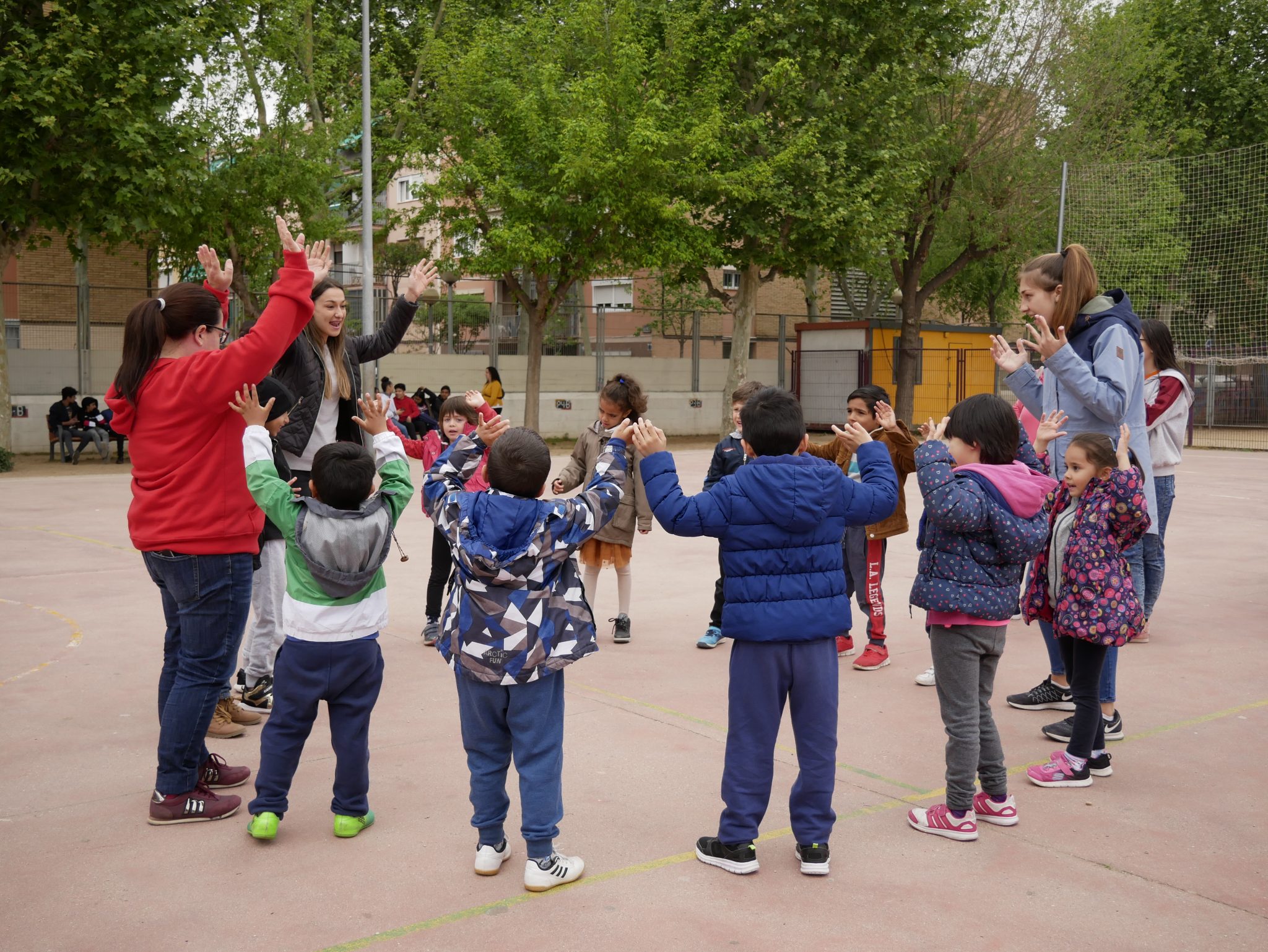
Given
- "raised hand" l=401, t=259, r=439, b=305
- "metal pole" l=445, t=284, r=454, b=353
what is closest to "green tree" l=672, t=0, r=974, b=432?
"metal pole" l=445, t=284, r=454, b=353

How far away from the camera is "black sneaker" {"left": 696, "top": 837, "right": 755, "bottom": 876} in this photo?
3641 millimetres

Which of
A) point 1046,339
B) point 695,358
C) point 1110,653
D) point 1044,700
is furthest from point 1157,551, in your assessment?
point 695,358

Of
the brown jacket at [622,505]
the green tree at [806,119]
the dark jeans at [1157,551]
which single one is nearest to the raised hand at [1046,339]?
the dark jeans at [1157,551]

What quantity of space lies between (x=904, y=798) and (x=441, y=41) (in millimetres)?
24588

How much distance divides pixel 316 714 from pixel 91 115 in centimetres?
1640

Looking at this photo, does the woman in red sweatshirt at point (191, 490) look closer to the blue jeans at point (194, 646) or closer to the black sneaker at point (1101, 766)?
the blue jeans at point (194, 646)

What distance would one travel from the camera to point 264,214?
23109 mm

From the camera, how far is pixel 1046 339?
15.0 ft

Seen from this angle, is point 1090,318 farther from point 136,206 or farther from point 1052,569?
point 136,206

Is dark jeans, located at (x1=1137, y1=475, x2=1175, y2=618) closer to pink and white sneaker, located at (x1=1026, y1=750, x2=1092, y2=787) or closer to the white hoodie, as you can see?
the white hoodie

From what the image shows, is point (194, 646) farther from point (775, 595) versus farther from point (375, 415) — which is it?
point (775, 595)

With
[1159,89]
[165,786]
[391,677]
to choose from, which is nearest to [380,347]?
[391,677]

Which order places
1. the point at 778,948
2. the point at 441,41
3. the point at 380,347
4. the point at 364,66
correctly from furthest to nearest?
the point at 441,41 → the point at 364,66 → the point at 380,347 → the point at 778,948

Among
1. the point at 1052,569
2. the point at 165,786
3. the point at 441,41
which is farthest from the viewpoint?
the point at 441,41
